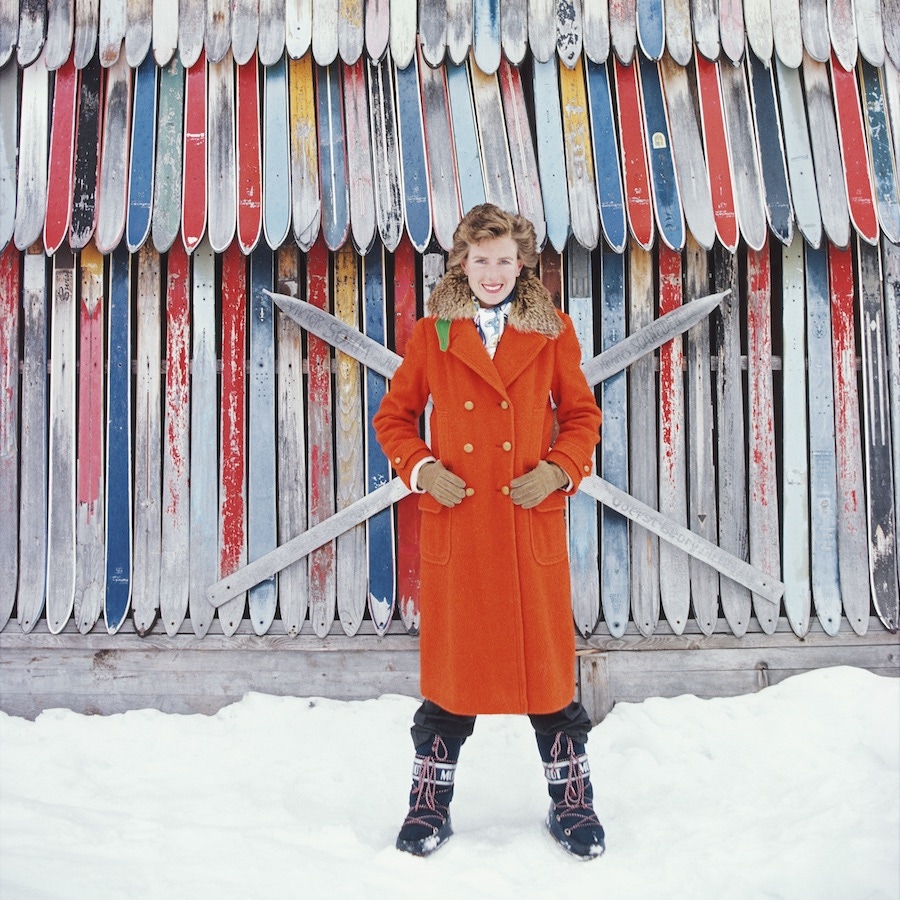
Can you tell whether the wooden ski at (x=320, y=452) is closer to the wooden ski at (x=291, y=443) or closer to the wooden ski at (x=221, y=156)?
the wooden ski at (x=291, y=443)

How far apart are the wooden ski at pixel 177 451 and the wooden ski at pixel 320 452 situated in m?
0.55

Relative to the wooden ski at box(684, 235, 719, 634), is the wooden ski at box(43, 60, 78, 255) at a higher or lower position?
higher

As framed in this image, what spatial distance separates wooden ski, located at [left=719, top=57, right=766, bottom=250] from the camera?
3496 millimetres

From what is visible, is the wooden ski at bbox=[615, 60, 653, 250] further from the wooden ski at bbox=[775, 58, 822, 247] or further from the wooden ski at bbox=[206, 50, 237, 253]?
the wooden ski at bbox=[206, 50, 237, 253]

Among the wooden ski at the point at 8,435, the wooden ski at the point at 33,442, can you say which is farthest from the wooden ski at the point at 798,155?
the wooden ski at the point at 8,435

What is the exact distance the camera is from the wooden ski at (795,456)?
12.1 feet

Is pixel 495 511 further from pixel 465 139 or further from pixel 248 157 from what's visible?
pixel 248 157

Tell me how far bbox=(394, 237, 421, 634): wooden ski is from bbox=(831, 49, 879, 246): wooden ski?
1.92 metres

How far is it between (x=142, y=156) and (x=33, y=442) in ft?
4.43

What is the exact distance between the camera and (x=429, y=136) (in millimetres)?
3592

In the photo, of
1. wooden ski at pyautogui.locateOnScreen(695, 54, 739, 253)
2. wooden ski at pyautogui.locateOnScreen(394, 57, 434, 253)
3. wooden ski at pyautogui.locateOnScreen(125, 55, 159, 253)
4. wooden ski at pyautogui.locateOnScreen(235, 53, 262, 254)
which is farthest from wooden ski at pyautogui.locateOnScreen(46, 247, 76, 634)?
wooden ski at pyautogui.locateOnScreen(695, 54, 739, 253)

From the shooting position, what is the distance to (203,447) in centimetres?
368

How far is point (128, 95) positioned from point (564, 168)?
194 centimetres

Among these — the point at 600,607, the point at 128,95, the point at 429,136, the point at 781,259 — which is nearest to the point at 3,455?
the point at 128,95
